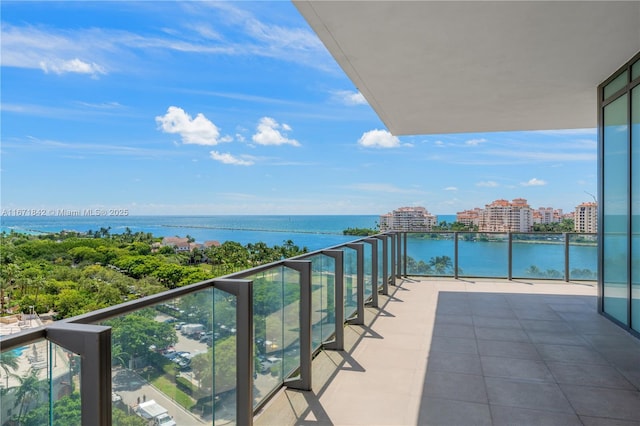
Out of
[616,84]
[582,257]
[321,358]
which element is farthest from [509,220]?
[321,358]

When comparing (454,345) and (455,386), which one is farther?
(454,345)

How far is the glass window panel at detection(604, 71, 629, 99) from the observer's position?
15.7 feet

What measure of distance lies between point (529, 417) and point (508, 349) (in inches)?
56.3

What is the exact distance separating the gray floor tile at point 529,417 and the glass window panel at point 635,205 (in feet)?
8.54

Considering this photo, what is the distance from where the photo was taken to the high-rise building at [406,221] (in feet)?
28.8

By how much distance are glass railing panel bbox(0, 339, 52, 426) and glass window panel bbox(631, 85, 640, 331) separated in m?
5.43

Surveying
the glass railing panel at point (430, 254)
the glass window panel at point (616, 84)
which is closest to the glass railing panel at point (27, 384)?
the glass window panel at point (616, 84)

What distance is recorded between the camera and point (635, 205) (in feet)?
15.2

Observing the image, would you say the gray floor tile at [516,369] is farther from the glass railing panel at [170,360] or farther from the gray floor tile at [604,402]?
the glass railing panel at [170,360]

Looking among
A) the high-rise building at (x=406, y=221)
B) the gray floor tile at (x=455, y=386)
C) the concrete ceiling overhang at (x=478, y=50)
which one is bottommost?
the gray floor tile at (x=455, y=386)

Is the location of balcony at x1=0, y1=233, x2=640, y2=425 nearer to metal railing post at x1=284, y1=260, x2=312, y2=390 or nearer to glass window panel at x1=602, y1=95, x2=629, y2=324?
metal railing post at x1=284, y1=260, x2=312, y2=390

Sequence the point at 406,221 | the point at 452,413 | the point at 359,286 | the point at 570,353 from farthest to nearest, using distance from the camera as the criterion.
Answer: the point at 406,221 < the point at 359,286 < the point at 570,353 < the point at 452,413

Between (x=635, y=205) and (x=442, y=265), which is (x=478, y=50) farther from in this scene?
(x=442, y=265)

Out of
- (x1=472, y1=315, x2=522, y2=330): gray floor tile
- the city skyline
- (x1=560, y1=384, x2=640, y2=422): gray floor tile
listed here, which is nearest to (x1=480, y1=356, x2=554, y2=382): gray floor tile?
(x1=560, y1=384, x2=640, y2=422): gray floor tile
